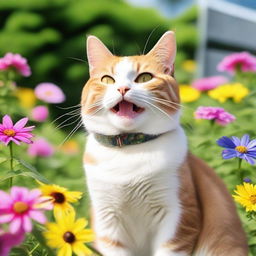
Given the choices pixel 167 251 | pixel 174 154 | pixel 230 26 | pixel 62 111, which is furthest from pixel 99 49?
pixel 230 26

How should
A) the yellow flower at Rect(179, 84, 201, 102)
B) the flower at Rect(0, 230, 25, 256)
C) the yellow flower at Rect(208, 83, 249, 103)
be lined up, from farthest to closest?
the yellow flower at Rect(179, 84, 201, 102) → the yellow flower at Rect(208, 83, 249, 103) → the flower at Rect(0, 230, 25, 256)

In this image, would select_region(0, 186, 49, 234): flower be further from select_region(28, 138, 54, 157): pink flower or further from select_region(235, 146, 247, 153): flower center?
select_region(28, 138, 54, 157): pink flower

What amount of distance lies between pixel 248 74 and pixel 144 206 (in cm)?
167

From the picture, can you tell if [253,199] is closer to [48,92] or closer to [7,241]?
[7,241]

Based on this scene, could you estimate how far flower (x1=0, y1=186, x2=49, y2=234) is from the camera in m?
0.93

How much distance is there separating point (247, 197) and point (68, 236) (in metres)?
0.50

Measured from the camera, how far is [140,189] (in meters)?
1.37

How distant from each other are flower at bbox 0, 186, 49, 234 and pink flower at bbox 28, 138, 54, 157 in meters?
2.06

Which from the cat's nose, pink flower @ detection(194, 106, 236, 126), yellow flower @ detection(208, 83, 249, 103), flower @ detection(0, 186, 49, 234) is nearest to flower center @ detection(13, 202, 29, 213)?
flower @ detection(0, 186, 49, 234)

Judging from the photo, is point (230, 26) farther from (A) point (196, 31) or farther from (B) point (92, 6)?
(B) point (92, 6)

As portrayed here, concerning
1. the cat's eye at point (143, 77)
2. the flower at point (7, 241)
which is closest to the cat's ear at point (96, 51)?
the cat's eye at point (143, 77)

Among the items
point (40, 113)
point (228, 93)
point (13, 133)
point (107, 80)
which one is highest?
point (107, 80)

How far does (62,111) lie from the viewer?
5176mm

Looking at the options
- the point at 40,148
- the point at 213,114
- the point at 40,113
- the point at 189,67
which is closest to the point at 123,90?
the point at 213,114
